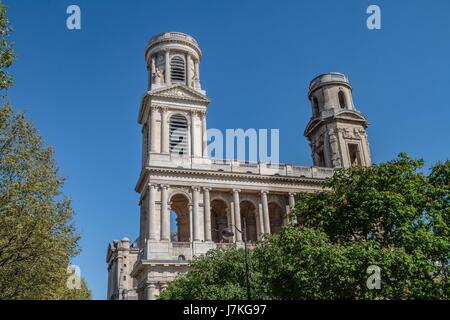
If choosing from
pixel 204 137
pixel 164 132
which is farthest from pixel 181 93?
pixel 204 137

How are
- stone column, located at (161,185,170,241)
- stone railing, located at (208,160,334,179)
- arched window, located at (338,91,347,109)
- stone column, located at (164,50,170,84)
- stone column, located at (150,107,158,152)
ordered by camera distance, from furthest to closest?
arched window, located at (338,91,347,109)
stone column, located at (164,50,170,84)
stone railing, located at (208,160,334,179)
stone column, located at (150,107,158,152)
stone column, located at (161,185,170,241)

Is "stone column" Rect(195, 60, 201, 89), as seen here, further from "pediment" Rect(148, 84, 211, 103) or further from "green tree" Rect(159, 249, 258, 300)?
"green tree" Rect(159, 249, 258, 300)

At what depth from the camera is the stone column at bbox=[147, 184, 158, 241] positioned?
41.0m

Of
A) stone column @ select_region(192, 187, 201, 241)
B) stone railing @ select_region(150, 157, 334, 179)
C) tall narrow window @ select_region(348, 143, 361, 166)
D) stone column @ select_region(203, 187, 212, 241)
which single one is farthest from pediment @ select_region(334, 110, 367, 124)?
stone column @ select_region(192, 187, 201, 241)

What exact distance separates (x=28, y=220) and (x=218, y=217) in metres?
27.6

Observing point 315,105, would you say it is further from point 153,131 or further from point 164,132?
point 153,131

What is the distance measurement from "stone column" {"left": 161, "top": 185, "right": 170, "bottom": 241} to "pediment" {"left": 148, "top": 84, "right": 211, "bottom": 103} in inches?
416

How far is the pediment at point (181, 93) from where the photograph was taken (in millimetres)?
47875

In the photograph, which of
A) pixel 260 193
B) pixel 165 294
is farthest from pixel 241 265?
pixel 260 193

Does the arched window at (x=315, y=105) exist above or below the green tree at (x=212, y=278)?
above

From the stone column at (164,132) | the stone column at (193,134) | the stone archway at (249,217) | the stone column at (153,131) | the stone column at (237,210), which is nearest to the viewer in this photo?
the stone column at (237,210)

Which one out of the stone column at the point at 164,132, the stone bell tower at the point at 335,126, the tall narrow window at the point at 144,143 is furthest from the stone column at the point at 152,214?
the stone bell tower at the point at 335,126

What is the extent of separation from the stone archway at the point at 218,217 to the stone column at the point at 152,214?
7.06m

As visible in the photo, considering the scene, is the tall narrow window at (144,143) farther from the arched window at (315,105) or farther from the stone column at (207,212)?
the arched window at (315,105)
